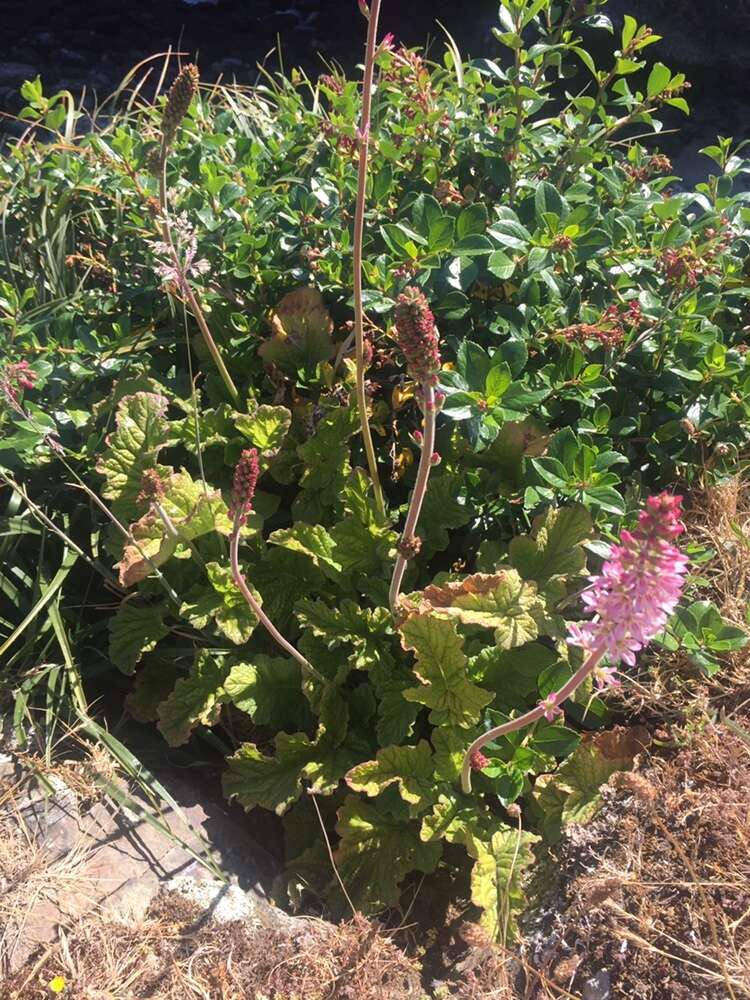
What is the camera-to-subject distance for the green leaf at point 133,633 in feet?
7.63

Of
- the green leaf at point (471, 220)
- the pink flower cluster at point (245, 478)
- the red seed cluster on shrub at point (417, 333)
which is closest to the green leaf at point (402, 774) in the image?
the pink flower cluster at point (245, 478)

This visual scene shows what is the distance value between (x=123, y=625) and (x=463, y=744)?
37.5 inches

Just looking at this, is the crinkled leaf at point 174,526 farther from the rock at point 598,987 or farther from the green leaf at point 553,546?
the rock at point 598,987

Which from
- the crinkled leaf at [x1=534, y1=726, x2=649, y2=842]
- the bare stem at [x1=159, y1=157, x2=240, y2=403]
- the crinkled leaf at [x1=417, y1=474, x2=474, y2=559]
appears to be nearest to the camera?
the bare stem at [x1=159, y1=157, x2=240, y2=403]

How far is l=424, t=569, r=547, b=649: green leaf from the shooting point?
1.99 meters

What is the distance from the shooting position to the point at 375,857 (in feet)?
7.06

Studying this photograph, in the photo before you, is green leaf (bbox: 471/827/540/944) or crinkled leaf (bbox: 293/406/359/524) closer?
green leaf (bbox: 471/827/540/944)

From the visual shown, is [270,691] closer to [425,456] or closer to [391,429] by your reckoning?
[391,429]

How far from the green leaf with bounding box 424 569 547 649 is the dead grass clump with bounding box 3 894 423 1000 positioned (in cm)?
74

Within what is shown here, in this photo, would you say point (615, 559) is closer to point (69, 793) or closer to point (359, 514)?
point (359, 514)

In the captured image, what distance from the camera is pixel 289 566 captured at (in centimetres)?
245

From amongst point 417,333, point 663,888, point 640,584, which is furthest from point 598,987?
point 417,333

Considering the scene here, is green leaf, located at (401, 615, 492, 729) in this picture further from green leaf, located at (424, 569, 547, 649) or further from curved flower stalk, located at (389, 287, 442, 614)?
curved flower stalk, located at (389, 287, 442, 614)

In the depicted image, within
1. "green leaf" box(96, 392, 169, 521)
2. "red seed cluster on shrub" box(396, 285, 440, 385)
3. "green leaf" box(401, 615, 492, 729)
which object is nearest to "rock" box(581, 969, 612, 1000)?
"green leaf" box(401, 615, 492, 729)
